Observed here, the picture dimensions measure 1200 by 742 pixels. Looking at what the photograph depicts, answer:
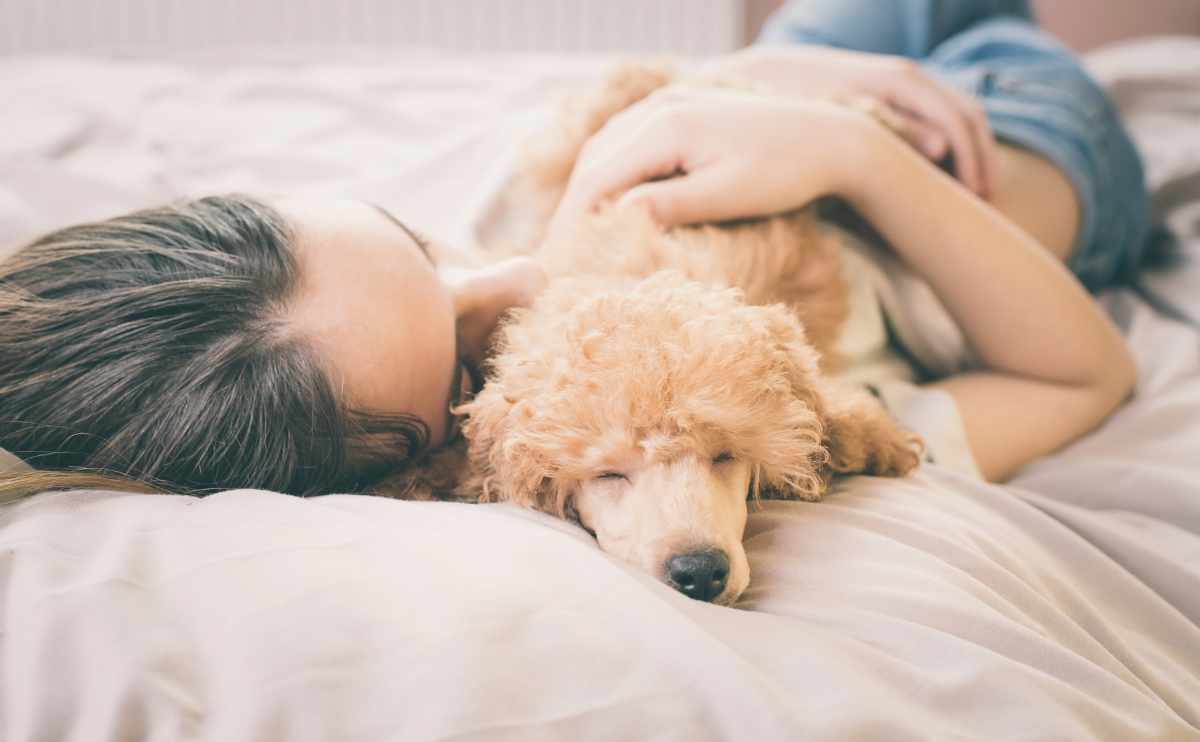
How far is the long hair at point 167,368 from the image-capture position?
73 centimetres

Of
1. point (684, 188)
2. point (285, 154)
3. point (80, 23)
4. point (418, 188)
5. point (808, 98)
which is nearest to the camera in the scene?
point (684, 188)

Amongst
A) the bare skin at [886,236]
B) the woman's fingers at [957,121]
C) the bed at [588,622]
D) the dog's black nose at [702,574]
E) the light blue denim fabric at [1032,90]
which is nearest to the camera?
the bed at [588,622]

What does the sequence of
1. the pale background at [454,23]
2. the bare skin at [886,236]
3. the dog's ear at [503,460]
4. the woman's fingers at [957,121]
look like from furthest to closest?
the pale background at [454,23]
the woman's fingers at [957,121]
the bare skin at [886,236]
the dog's ear at [503,460]

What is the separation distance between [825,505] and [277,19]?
9.98ft

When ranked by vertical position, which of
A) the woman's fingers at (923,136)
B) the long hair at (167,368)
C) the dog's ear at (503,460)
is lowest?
the dog's ear at (503,460)

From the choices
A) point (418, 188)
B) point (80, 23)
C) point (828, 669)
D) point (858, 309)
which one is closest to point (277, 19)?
point (80, 23)

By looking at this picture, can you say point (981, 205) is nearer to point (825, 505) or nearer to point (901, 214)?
point (901, 214)

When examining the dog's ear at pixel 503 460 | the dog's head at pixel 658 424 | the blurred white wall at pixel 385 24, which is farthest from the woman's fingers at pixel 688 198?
the blurred white wall at pixel 385 24

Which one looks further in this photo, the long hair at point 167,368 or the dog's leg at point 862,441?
the dog's leg at point 862,441

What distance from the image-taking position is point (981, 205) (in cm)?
119

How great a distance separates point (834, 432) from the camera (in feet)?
2.83

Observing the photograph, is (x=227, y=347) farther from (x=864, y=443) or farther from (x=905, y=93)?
(x=905, y=93)

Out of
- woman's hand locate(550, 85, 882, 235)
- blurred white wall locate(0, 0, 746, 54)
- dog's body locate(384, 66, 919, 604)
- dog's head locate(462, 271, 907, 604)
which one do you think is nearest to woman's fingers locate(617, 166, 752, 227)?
woman's hand locate(550, 85, 882, 235)

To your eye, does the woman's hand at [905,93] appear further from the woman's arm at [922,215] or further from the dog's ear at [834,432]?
the dog's ear at [834,432]
